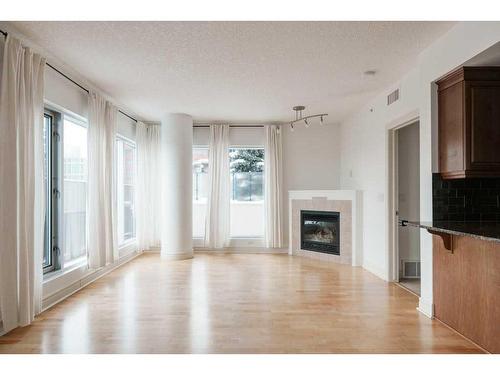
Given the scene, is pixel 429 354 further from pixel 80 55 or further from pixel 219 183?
pixel 219 183

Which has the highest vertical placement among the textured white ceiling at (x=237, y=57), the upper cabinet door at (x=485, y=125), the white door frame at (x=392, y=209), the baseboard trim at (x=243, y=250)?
the textured white ceiling at (x=237, y=57)

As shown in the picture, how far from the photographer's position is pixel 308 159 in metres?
6.88

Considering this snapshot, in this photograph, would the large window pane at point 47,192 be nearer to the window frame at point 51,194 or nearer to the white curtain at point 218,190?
the window frame at point 51,194

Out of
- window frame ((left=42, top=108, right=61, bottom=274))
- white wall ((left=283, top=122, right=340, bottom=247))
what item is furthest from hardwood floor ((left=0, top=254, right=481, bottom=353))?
white wall ((left=283, top=122, right=340, bottom=247))

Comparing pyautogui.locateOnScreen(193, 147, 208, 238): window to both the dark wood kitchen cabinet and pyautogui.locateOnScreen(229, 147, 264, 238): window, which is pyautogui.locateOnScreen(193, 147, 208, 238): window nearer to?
pyautogui.locateOnScreen(229, 147, 264, 238): window

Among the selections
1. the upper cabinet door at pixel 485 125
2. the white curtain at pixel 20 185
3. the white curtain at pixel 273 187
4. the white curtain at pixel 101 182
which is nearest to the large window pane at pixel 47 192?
the white curtain at pixel 101 182

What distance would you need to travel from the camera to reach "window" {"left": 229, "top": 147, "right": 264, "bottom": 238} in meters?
6.97

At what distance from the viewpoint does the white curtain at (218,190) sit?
6.62 m

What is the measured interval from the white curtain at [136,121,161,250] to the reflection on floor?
4712 millimetres

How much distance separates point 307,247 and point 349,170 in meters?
1.73

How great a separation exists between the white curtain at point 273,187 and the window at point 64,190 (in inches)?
136

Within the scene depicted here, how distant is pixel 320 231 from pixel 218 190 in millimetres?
2214

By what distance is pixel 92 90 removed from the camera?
4.38m

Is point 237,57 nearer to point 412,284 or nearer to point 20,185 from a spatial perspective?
point 20,185
